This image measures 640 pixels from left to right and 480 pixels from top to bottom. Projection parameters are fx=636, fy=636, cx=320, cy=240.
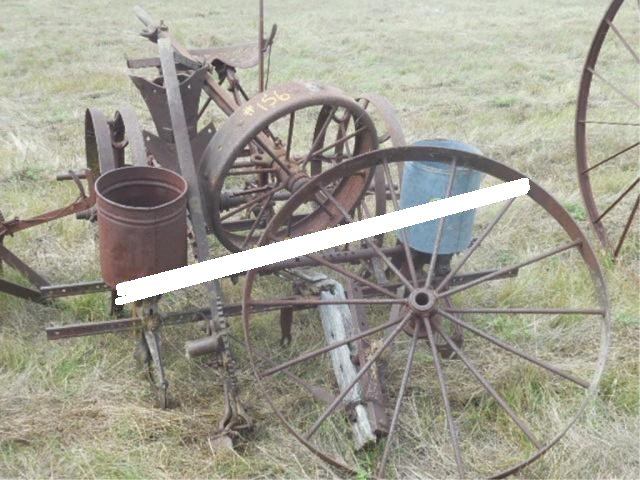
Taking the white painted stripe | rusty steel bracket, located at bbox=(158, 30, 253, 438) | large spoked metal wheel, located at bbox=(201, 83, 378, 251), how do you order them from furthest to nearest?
large spoked metal wheel, located at bbox=(201, 83, 378, 251)
rusty steel bracket, located at bbox=(158, 30, 253, 438)
the white painted stripe

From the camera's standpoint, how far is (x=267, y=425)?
8.76 feet

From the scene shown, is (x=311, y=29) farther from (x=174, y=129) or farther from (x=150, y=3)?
(x=174, y=129)

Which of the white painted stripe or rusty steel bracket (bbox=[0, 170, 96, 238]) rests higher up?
the white painted stripe

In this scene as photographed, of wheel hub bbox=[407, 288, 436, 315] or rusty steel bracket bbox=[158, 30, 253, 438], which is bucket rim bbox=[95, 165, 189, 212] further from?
wheel hub bbox=[407, 288, 436, 315]

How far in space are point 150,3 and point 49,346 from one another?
12.7m

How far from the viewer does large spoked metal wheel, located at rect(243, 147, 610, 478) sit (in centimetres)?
235

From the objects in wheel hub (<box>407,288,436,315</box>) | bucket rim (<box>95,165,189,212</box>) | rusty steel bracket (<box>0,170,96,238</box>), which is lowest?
rusty steel bracket (<box>0,170,96,238</box>)

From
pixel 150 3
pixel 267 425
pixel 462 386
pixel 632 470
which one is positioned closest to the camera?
pixel 632 470

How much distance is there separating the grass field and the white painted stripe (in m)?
0.78

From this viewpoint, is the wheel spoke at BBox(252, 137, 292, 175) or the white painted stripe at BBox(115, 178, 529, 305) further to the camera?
the wheel spoke at BBox(252, 137, 292, 175)

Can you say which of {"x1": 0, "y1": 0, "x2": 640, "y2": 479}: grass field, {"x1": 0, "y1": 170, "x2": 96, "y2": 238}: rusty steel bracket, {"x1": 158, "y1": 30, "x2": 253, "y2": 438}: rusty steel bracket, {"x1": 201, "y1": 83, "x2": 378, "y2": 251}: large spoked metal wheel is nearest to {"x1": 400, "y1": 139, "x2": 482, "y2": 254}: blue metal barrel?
{"x1": 201, "y1": 83, "x2": 378, "y2": 251}: large spoked metal wheel

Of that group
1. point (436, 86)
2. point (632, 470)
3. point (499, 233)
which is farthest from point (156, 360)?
point (436, 86)

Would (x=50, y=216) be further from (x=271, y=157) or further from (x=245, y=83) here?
(x=245, y=83)

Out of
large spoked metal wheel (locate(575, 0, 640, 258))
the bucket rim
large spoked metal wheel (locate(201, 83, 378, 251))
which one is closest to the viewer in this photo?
the bucket rim
